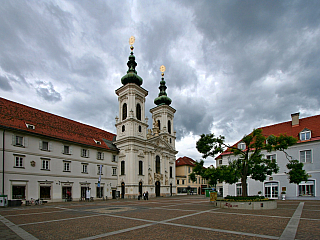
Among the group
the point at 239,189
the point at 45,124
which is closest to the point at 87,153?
the point at 45,124

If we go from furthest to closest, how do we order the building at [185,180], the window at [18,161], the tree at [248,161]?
the building at [185,180] → the window at [18,161] → the tree at [248,161]

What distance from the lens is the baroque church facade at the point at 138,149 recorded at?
4500 cm

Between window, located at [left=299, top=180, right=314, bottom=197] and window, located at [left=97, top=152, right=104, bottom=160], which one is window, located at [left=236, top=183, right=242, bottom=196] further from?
window, located at [left=97, top=152, right=104, bottom=160]

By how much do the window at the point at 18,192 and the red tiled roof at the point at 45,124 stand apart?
23.9 feet

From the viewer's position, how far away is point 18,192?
28.6m

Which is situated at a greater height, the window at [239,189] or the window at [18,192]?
the window at [18,192]

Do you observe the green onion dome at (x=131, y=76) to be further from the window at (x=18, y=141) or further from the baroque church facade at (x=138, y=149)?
the window at (x=18, y=141)

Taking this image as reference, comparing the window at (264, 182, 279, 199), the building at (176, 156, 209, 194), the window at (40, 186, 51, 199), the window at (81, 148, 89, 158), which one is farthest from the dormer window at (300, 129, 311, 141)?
the building at (176, 156, 209, 194)

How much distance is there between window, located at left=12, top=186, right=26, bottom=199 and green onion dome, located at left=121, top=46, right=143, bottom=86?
95.7 feet

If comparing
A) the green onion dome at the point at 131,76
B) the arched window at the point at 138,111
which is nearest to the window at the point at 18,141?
the arched window at the point at 138,111

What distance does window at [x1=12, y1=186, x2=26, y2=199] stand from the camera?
2806 centimetres

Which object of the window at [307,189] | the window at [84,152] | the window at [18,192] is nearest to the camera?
the window at [18,192]

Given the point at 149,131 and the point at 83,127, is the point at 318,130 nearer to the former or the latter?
the point at 149,131

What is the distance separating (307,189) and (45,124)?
3840 cm
